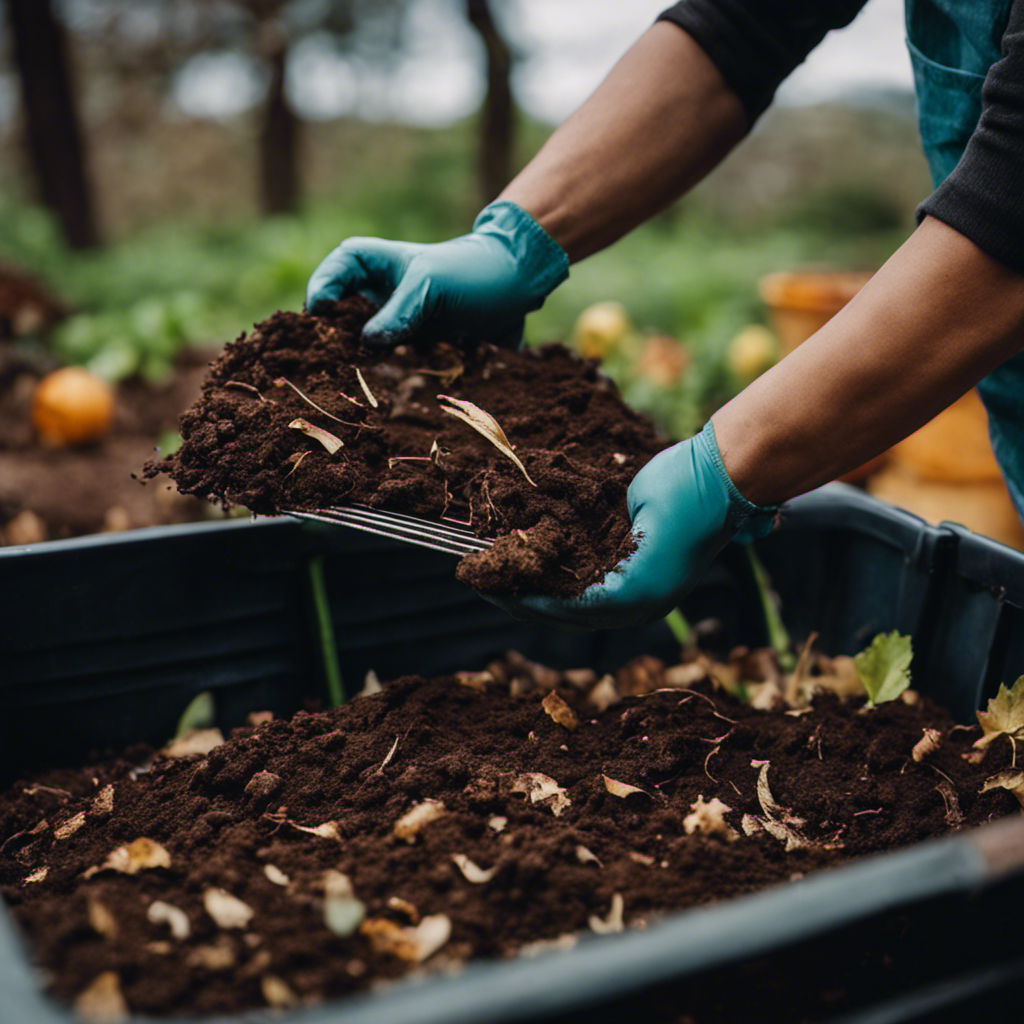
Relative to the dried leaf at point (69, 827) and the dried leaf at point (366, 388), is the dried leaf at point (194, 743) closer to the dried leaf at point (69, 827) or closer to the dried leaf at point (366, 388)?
the dried leaf at point (69, 827)

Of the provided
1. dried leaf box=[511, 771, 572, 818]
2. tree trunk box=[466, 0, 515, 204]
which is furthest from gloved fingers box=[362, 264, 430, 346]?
tree trunk box=[466, 0, 515, 204]

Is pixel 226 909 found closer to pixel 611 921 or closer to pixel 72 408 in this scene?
pixel 611 921

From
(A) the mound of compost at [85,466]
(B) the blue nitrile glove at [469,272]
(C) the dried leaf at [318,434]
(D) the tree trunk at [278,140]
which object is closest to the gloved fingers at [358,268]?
(B) the blue nitrile glove at [469,272]

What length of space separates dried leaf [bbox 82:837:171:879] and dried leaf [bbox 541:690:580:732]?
608mm

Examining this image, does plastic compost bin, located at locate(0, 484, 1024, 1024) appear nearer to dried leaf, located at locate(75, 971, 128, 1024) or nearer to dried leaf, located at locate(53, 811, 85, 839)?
dried leaf, located at locate(53, 811, 85, 839)

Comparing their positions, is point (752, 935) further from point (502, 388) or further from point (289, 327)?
point (289, 327)

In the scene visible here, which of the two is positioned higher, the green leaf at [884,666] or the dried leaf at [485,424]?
the dried leaf at [485,424]

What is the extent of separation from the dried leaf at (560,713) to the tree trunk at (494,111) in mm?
5594

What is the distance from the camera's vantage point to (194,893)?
1006mm

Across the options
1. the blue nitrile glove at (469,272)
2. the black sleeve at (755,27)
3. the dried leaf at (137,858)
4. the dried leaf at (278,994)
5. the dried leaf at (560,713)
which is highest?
the black sleeve at (755,27)

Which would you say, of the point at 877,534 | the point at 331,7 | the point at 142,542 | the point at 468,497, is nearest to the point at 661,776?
the point at 468,497

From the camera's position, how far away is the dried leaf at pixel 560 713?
1.39 m

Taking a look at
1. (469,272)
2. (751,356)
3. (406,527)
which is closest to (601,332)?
(751,356)

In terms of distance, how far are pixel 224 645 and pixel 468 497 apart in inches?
25.4
